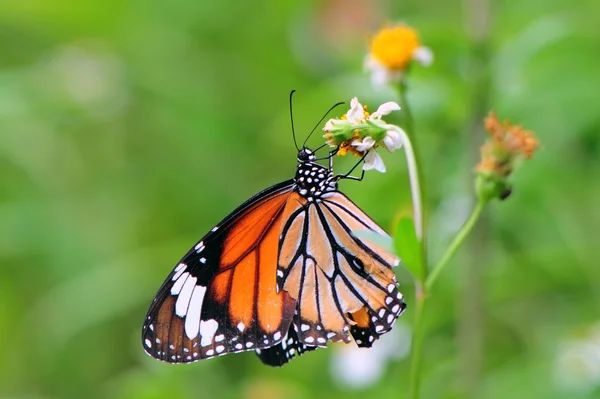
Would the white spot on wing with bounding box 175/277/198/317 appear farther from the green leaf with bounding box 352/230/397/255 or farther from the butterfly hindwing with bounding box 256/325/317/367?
the green leaf with bounding box 352/230/397/255

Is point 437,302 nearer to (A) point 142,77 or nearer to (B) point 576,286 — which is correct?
(B) point 576,286

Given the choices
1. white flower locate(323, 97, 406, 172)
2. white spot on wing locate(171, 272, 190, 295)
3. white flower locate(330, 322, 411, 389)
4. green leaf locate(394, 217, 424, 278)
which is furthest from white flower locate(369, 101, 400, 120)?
white flower locate(330, 322, 411, 389)

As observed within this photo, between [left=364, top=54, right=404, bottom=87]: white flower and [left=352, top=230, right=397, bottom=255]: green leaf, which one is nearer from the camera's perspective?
[left=352, top=230, right=397, bottom=255]: green leaf

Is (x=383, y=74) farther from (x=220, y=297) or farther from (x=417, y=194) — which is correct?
(x=220, y=297)

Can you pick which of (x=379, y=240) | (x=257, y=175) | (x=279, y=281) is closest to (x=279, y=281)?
(x=279, y=281)

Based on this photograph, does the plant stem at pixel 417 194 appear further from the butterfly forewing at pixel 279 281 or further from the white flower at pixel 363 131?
the butterfly forewing at pixel 279 281

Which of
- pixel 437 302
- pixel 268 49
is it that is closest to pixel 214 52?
pixel 268 49
